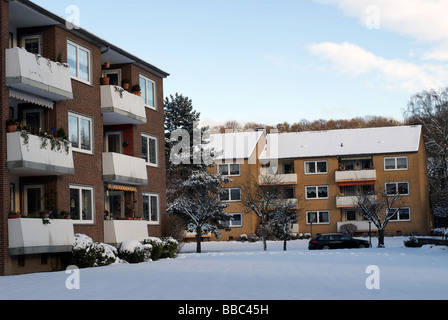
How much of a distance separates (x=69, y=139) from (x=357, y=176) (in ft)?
137

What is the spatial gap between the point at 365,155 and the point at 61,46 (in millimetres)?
43929

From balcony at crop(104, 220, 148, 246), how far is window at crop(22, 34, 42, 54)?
8.52 metres

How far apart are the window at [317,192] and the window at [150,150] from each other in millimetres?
32794

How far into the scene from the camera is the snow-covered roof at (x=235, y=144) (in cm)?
6556

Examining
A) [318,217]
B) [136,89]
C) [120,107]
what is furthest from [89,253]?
[318,217]

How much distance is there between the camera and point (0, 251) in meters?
22.8

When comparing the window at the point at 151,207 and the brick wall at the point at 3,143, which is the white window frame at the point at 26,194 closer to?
the brick wall at the point at 3,143

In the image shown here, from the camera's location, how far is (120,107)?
30.8 m

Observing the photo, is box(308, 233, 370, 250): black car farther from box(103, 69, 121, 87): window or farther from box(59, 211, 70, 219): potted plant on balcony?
box(59, 211, 70, 219): potted plant on balcony

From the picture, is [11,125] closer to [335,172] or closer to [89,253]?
[89,253]

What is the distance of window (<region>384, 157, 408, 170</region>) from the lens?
6412 centimetres

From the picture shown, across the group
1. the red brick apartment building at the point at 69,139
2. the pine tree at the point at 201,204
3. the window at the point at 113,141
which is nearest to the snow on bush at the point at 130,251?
the red brick apartment building at the point at 69,139
